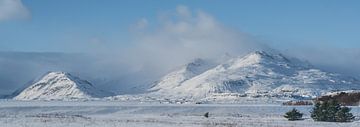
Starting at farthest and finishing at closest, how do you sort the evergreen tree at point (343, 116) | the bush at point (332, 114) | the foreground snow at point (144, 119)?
the bush at point (332, 114) → the evergreen tree at point (343, 116) → the foreground snow at point (144, 119)

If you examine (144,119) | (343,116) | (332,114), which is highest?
(332,114)

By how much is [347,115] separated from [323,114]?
2.40 meters

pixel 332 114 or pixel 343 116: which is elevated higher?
pixel 332 114

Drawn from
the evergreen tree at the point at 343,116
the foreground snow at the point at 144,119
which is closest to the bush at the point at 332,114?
the evergreen tree at the point at 343,116

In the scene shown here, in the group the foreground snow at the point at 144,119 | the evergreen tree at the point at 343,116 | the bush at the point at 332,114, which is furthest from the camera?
the bush at the point at 332,114

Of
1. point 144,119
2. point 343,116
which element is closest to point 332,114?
point 343,116

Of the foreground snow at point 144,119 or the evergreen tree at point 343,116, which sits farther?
the evergreen tree at point 343,116

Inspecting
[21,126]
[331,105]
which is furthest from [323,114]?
[21,126]

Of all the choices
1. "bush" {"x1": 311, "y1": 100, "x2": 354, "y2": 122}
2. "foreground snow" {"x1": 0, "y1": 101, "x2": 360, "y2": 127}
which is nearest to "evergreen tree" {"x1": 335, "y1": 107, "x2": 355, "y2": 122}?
"bush" {"x1": 311, "y1": 100, "x2": 354, "y2": 122}

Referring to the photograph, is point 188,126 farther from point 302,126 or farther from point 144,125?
point 302,126

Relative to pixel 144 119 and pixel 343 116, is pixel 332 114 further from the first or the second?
pixel 144 119

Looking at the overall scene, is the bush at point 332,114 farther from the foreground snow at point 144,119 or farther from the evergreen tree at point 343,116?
the foreground snow at point 144,119

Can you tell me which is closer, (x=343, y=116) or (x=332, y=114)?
(x=343, y=116)

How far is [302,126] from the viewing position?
57.3m
